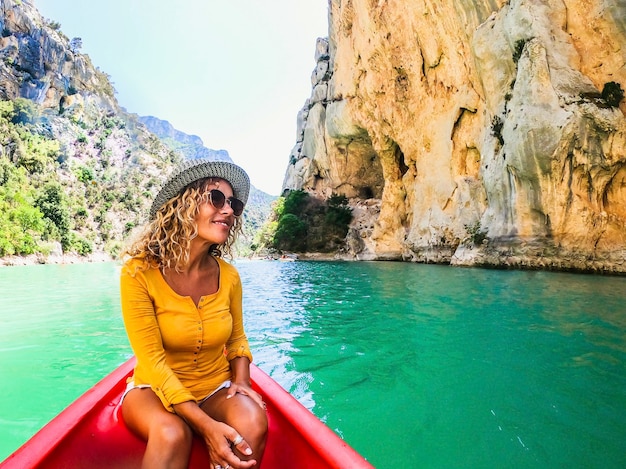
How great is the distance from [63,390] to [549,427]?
3.87 meters

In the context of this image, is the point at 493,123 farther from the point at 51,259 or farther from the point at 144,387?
the point at 51,259

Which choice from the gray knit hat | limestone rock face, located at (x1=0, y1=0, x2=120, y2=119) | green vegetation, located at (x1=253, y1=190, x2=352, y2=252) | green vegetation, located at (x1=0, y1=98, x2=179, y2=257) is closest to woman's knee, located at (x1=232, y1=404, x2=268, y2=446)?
the gray knit hat

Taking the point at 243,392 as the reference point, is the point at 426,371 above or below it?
below

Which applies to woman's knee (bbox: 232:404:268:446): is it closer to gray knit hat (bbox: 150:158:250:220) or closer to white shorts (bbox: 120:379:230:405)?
white shorts (bbox: 120:379:230:405)

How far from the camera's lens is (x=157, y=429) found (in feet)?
3.66

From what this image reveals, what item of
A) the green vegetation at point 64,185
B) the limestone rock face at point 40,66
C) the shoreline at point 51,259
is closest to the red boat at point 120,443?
the green vegetation at point 64,185

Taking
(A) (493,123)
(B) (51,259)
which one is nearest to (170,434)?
(A) (493,123)

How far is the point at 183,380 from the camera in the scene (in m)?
1.42

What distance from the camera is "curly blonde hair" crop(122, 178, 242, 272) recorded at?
4.69 feet

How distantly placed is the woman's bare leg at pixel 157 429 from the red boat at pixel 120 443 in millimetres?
200

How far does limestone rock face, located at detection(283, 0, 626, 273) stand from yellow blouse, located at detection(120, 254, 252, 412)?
13.6 m

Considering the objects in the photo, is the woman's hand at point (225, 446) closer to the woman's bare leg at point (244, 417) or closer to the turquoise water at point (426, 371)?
the woman's bare leg at point (244, 417)

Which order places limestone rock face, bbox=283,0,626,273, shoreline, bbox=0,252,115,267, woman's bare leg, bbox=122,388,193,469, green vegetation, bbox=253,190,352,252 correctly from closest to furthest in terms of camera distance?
woman's bare leg, bbox=122,388,193,469 < limestone rock face, bbox=283,0,626,273 < shoreline, bbox=0,252,115,267 < green vegetation, bbox=253,190,352,252

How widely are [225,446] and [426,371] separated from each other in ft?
8.81
